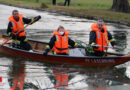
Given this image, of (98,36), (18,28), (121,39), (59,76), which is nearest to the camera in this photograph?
(59,76)

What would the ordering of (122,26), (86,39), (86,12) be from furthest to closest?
1. (86,12)
2. (122,26)
3. (86,39)

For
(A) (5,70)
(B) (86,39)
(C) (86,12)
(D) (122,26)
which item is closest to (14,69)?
(A) (5,70)

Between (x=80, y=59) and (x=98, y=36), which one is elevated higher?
(x=98, y=36)

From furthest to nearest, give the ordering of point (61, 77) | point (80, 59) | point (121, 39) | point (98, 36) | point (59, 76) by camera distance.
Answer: point (121, 39)
point (80, 59)
point (98, 36)
point (59, 76)
point (61, 77)

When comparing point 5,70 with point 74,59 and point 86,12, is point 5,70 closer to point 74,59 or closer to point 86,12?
point 74,59

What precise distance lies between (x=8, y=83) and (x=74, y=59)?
10.4 ft

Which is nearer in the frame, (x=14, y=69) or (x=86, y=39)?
(x=14, y=69)

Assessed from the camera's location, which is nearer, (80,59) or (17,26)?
(80,59)

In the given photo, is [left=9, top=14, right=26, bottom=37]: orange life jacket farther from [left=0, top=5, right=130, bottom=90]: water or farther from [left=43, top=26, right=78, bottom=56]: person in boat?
[left=43, top=26, right=78, bottom=56]: person in boat

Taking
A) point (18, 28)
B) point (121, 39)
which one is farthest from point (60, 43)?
point (121, 39)

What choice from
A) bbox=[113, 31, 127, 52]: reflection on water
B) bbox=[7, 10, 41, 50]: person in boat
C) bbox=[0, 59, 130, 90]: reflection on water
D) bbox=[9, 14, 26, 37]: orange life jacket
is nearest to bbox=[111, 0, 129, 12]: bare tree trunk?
bbox=[113, 31, 127, 52]: reflection on water

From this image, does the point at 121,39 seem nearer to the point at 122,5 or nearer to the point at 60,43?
the point at 60,43

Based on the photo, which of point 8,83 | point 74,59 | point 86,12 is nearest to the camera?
point 8,83

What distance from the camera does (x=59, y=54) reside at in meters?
13.1
